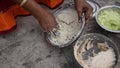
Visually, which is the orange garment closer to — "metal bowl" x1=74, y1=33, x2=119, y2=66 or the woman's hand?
the woman's hand

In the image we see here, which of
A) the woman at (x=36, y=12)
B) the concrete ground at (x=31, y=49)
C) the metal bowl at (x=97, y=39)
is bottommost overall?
the concrete ground at (x=31, y=49)

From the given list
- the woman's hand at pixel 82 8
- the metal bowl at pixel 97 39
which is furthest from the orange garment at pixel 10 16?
the metal bowl at pixel 97 39


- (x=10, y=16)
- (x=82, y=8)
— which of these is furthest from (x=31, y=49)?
(x=82, y=8)

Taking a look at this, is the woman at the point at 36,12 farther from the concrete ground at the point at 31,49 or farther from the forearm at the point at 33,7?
the concrete ground at the point at 31,49

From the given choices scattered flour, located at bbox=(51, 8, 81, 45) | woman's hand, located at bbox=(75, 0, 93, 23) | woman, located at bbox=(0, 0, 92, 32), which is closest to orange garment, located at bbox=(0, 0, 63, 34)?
woman, located at bbox=(0, 0, 92, 32)

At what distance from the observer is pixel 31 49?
198cm

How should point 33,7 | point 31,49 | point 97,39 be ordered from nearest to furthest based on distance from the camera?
point 33,7 → point 97,39 → point 31,49

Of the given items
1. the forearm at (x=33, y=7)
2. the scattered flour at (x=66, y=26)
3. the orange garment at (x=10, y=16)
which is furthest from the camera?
the orange garment at (x=10, y=16)

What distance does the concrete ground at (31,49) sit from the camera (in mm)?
1896

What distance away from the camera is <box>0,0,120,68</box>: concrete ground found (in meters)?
1.90

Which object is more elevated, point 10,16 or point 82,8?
point 82,8

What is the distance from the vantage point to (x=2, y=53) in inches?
77.8

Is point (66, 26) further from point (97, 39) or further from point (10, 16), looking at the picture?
point (10, 16)

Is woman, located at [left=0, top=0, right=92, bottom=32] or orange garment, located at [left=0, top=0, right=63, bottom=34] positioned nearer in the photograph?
woman, located at [left=0, top=0, right=92, bottom=32]
